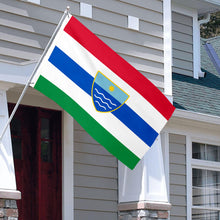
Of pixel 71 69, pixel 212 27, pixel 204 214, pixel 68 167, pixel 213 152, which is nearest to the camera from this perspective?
pixel 71 69

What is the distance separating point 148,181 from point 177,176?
6.44ft

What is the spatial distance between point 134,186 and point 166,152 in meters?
1.78

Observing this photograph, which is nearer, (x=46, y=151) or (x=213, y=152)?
(x=46, y=151)

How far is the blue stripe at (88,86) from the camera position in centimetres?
752


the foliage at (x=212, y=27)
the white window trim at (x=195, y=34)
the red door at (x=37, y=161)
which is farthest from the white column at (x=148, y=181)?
the foliage at (x=212, y=27)

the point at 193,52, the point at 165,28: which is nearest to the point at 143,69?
the point at 165,28

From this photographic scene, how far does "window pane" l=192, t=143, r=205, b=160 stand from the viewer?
A: 11680 millimetres

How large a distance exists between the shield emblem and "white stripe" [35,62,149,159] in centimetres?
7

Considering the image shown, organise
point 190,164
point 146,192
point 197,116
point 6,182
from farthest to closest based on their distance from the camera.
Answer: point 190,164 < point 197,116 < point 146,192 < point 6,182

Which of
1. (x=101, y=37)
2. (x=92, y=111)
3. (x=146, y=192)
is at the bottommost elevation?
(x=146, y=192)

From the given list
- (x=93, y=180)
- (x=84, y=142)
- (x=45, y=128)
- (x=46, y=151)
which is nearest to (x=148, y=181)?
(x=93, y=180)

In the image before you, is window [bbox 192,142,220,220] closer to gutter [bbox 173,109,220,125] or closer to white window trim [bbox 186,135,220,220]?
white window trim [bbox 186,135,220,220]

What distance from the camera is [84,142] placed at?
9.83 meters

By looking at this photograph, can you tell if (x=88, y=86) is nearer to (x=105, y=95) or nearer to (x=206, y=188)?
(x=105, y=95)
